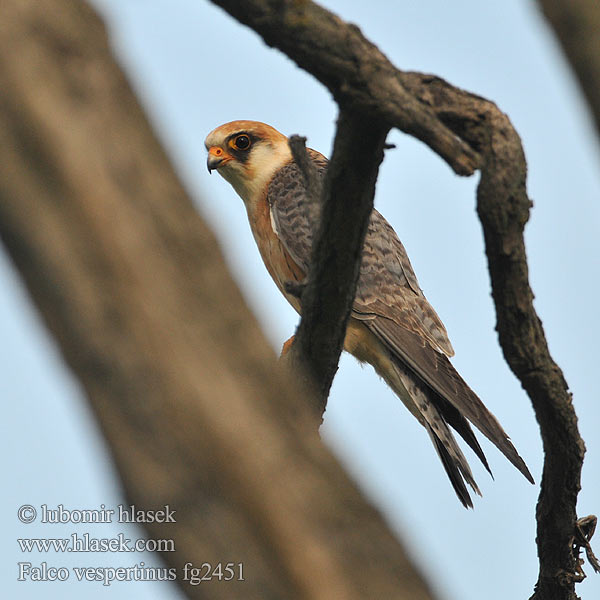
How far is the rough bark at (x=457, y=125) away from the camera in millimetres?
2867

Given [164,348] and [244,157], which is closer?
[164,348]

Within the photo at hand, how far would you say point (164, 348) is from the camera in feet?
5.15

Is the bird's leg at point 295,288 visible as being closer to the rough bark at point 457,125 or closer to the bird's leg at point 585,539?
the rough bark at point 457,125

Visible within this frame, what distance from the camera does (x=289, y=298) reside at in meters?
6.30

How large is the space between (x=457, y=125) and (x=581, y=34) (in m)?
1.30

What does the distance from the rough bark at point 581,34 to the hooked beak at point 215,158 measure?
202 inches

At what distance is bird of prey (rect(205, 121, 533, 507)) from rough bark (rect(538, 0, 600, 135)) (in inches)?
111

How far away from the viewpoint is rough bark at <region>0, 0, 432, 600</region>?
1.51m

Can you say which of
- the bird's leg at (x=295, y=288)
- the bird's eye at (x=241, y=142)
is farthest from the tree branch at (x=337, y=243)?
the bird's eye at (x=241, y=142)

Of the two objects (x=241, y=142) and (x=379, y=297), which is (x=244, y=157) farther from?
(x=379, y=297)

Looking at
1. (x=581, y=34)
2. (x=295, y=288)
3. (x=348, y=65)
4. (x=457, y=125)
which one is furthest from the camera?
(x=295, y=288)

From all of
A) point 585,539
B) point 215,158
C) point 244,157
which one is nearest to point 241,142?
point 244,157

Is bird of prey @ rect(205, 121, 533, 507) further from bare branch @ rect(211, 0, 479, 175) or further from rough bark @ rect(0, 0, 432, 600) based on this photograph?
rough bark @ rect(0, 0, 432, 600)

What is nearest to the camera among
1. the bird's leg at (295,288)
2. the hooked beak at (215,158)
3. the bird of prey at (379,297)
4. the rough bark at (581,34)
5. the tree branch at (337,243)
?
the rough bark at (581,34)
